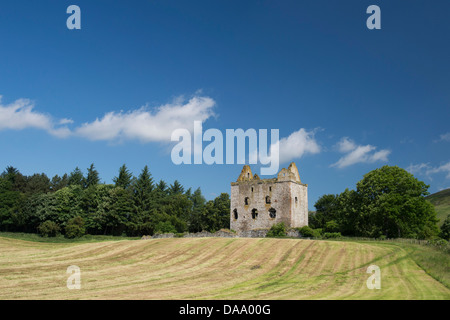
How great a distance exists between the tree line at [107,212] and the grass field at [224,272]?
29.2 meters

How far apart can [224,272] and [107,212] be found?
169ft

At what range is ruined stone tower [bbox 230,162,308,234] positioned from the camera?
55.7 m

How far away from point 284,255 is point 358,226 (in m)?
25.7

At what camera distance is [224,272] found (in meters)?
25.8

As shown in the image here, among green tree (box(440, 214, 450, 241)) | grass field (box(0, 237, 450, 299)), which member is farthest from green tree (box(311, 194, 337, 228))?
grass field (box(0, 237, 450, 299))

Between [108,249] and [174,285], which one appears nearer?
[174,285]

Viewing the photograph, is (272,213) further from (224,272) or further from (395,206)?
(224,272)

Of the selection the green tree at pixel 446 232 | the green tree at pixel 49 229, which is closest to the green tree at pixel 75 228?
the green tree at pixel 49 229

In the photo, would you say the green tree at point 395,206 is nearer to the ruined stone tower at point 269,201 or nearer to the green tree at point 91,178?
the ruined stone tower at point 269,201

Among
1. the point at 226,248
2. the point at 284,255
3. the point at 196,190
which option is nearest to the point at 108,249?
the point at 226,248

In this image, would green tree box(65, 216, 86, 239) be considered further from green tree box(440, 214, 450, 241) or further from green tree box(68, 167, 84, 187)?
green tree box(440, 214, 450, 241)

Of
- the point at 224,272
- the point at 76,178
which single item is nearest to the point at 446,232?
the point at 224,272
